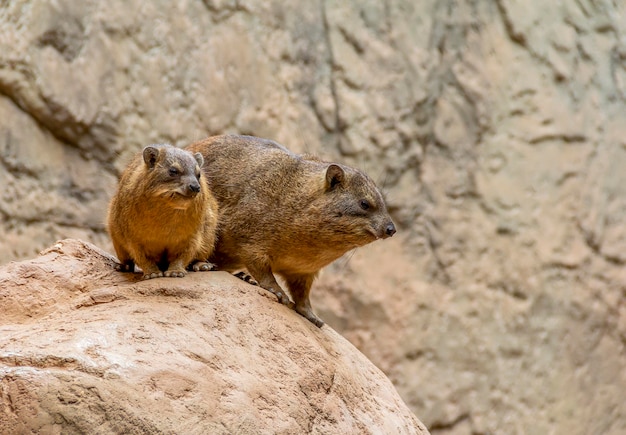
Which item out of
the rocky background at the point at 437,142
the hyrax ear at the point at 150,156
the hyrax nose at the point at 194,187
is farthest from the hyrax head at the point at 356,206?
the rocky background at the point at 437,142

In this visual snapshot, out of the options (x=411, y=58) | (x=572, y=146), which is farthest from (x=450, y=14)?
(x=572, y=146)

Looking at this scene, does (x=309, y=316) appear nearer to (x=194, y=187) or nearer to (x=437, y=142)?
(x=194, y=187)

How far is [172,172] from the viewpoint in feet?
18.4

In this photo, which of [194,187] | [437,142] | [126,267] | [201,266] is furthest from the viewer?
[437,142]

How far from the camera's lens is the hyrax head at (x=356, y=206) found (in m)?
6.09

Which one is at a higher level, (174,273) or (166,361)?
(174,273)

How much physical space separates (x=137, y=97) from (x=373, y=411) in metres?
4.25

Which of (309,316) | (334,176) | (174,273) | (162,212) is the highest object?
(334,176)

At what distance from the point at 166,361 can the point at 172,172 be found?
1347 millimetres

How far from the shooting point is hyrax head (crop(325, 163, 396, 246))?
20.0 feet

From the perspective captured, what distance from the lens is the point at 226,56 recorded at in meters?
9.13

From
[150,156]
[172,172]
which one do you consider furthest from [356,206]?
[150,156]

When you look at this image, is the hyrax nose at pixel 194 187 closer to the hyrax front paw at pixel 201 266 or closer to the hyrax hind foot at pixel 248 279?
the hyrax front paw at pixel 201 266

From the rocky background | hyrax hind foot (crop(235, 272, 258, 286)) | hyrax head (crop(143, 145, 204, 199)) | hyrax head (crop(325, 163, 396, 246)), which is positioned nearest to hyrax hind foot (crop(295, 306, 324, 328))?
hyrax hind foot (crop(235, 272, 258, 286))
